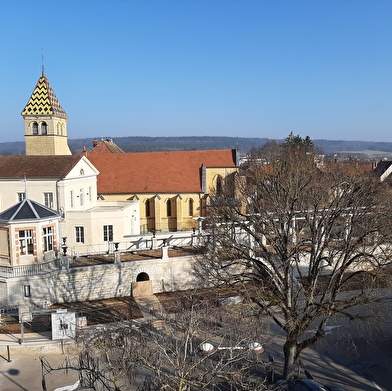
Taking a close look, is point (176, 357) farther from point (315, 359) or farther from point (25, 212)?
point (25, 212)

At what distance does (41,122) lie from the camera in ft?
135

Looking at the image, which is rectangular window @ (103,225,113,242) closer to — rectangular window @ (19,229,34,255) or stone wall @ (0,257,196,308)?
stone wall @ (0,257,196,308)

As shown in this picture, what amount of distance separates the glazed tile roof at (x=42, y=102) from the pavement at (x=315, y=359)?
25.5 meters

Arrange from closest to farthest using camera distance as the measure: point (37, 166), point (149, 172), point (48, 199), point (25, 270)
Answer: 1. point (25, 270)
2. point (48, 199)
3. point (37, 166)
4. point (149, 172)

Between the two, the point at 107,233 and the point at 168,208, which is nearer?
the point at 107,233

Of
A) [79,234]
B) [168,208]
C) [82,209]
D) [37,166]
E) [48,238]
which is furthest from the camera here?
[168,208]

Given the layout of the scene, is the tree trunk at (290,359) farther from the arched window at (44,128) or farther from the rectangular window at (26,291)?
the arched window at (44,128)

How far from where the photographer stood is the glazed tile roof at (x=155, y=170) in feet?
149

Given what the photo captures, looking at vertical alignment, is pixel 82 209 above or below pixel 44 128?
below

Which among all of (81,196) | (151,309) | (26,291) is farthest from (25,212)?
(151,309)

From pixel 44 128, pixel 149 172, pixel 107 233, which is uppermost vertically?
pixel 44 128

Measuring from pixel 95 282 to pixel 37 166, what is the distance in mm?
11658

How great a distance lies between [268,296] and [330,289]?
8.97 feet

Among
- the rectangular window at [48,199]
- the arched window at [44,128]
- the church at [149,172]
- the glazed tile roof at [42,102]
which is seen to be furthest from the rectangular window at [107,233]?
the glazed tile roof at [42,102]
